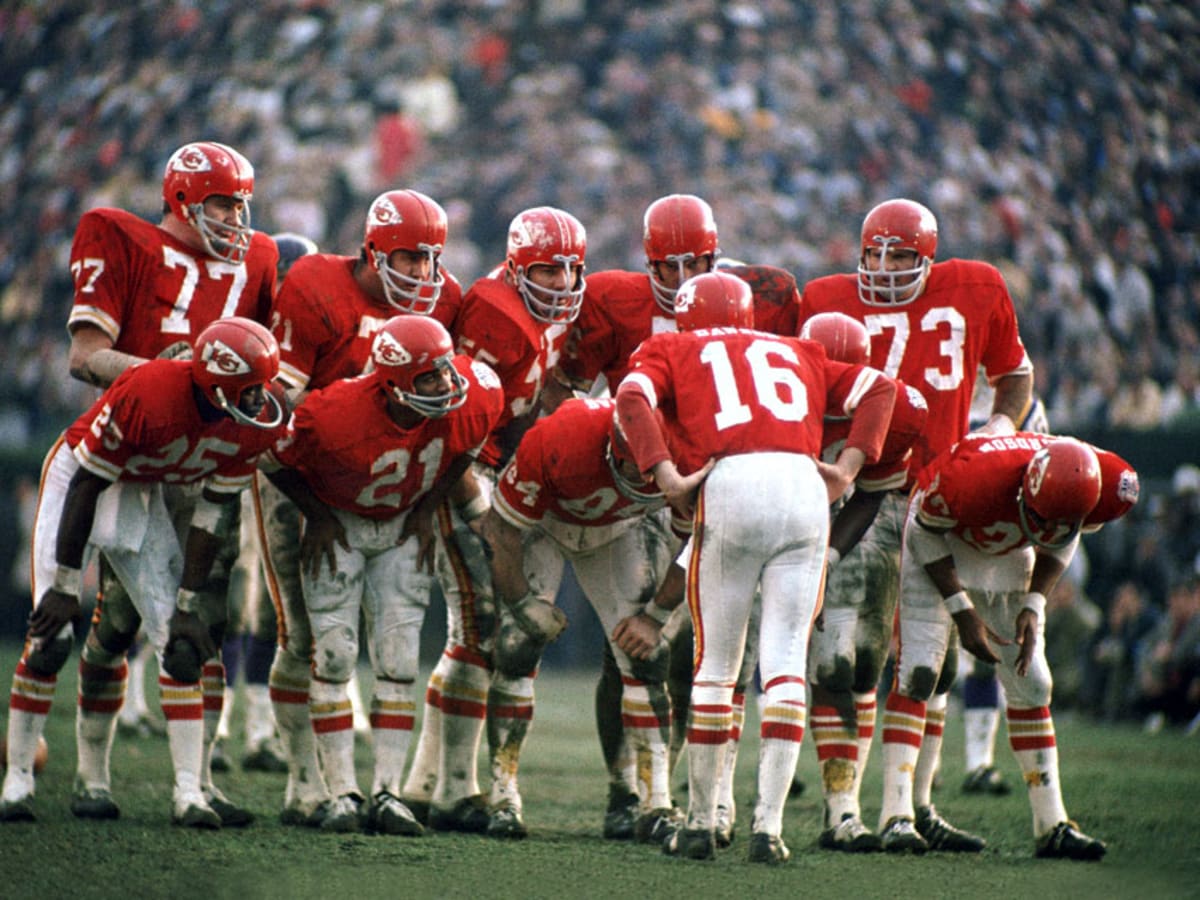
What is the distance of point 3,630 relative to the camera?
14008mm

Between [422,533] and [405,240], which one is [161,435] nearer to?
[422,533]

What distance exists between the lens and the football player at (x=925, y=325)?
19.1 ft

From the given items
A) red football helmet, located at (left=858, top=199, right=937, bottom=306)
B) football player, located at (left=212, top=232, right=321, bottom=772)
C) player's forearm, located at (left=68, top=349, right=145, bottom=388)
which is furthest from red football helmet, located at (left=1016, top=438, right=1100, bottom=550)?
football player, located at (left=212, top=232, right=321, bottom=772)

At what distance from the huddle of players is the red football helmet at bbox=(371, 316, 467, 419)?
0.03 feet

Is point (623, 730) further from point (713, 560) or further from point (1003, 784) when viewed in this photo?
point (1003, 784)

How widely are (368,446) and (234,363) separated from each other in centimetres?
51

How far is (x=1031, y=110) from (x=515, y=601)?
884cm

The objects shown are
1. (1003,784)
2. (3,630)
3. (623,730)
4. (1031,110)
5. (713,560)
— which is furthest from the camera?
(3,630)

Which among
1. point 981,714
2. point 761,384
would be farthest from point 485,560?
point 981,714

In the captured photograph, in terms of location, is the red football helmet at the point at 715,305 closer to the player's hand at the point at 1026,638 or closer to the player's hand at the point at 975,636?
the player's hand at the point at 975,636

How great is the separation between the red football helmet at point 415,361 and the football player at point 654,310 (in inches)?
44.9

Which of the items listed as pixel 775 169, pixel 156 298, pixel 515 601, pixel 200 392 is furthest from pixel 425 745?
pixel 775 169

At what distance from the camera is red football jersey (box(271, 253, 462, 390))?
586 centimetres

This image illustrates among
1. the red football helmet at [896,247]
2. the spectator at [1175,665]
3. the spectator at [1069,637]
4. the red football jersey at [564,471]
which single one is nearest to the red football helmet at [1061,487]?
the red football helmet at [896,247]
